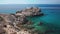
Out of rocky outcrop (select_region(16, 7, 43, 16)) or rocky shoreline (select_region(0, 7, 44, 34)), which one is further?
rocky outcrop (select_region(16, 7, 43, 16))

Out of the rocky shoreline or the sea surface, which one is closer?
the rocky shoreline

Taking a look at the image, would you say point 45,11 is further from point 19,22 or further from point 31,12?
point 19,22

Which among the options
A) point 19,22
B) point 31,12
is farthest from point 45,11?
point 19,22

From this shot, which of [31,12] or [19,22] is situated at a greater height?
[31,12]

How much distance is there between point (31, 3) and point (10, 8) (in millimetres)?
521

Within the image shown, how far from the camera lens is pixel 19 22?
2.49 metres

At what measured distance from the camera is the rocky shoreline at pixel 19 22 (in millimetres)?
2400

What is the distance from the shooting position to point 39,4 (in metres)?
2.62

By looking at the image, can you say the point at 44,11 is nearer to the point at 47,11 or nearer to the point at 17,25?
the point at 47,11

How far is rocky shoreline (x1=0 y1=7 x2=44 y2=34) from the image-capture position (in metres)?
2.40

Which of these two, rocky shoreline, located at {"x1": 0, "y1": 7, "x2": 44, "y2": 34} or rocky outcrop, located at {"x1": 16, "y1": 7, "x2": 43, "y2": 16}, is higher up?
rocky outcrop, located at {"x1": 16, "y1": 7, "x2": 43, "y2": 16}

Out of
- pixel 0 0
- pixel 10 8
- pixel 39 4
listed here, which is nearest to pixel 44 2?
pixel 39 4

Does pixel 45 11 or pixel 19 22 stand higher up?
pixel 45 11

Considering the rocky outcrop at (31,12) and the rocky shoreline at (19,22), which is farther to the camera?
the rocky outcrop at (31,12)
